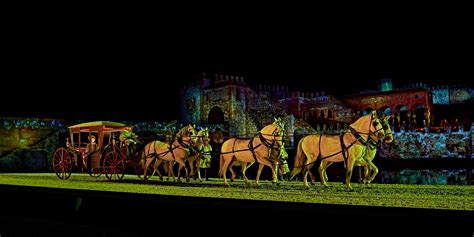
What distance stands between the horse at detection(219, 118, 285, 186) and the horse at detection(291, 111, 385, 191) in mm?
813

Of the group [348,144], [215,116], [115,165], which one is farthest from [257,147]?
[215,116]

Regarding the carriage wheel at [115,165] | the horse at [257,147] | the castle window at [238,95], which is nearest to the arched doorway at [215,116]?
the castle window at [238,95]

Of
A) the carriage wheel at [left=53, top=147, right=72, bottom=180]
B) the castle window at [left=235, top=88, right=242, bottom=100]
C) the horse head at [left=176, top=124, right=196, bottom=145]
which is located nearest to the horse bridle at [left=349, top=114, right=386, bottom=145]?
the horse head at [left=176, top=124, right=196, bottom=145]

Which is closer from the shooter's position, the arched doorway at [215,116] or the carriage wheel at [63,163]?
the carriage wheel at [63,163]

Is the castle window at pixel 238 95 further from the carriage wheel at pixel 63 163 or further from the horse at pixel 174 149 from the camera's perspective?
the horse at pixel 174 149

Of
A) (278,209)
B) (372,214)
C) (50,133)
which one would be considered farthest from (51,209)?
(50,133)

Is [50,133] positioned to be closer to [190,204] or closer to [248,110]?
[248,110]

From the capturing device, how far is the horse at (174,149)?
13.1 m

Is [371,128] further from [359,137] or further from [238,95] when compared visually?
[238,95]

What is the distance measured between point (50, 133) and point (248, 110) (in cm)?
1879

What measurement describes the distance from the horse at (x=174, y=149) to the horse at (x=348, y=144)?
149 inches

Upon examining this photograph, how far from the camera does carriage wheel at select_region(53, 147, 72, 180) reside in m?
15.2

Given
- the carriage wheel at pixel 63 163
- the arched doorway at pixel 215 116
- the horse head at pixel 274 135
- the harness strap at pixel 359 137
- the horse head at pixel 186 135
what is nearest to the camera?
the harness strap at pixel 359 137

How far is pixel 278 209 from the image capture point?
5.05 metres
